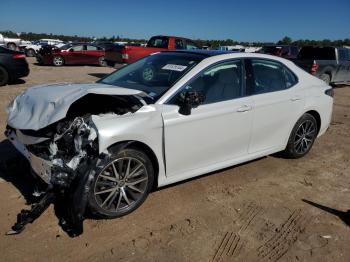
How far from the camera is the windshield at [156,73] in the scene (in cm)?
418

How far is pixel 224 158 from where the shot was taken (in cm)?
448

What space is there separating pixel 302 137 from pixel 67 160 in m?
3.66

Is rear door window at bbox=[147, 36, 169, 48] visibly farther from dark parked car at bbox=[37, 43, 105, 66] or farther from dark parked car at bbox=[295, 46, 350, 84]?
dark parked car at bbox=[37, 43, 105, 66]

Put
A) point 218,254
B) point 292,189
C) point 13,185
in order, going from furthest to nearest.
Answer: point 292,189 < point 13,185 < point 218,254

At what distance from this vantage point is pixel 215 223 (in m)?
3.77

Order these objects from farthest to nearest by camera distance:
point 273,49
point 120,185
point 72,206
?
point 273,49, point 120,185, point 72,206

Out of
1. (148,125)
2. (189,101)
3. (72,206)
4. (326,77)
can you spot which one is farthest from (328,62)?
(72,206)

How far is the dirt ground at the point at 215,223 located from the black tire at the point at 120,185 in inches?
5.0

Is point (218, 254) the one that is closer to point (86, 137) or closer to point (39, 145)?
point (86, 137)

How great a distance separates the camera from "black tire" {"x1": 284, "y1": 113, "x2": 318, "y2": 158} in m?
5.40

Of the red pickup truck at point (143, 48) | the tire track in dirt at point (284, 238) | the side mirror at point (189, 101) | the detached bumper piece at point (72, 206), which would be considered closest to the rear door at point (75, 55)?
the red pickup truck at point (143, 48)

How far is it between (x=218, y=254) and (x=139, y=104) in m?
1.65

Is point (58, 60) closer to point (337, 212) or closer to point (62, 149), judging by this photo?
point (62, 149)

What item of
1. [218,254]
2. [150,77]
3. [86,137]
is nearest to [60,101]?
[86,137]
